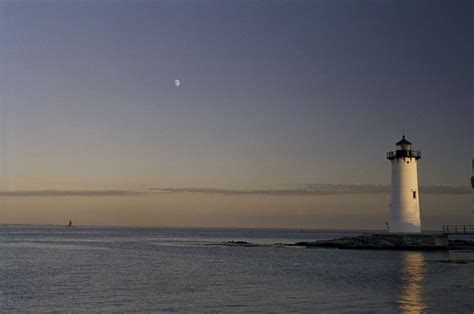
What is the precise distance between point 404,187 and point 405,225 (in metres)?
3.52

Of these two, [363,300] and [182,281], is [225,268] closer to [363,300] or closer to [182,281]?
[182,281]

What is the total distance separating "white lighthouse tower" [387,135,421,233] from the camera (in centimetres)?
5094

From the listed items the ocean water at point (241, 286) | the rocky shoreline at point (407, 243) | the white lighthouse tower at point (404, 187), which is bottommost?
the ocean water at point (241, 286)

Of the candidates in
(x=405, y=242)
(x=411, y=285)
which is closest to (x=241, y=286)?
(x=411, y=285)

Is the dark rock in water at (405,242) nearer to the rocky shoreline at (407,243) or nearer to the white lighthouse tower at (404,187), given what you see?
the rocky shoreline at (407,243)

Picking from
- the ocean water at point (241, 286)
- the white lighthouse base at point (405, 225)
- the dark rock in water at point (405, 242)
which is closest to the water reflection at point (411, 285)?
the ocean water at point (241, 286)

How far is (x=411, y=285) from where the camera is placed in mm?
30266

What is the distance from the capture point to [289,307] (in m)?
23.0

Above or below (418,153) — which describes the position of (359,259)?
below

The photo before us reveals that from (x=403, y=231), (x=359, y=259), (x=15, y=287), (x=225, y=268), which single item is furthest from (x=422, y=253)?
(x=15, y=287)

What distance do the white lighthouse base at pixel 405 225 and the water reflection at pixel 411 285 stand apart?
3236 mm

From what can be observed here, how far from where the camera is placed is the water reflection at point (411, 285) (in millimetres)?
22938

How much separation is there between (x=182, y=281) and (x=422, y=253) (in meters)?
28.6

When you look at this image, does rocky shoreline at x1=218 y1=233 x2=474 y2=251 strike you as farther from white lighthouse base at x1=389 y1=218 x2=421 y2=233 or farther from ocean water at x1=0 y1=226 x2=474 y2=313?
ocean water at x1=0 y1=226 x2=474 y2=313
